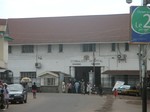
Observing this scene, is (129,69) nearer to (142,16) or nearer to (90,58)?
(90,58)

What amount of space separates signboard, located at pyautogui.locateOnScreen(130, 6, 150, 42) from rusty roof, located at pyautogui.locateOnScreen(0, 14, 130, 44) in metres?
44.0

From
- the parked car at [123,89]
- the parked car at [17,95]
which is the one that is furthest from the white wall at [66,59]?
the parked car at [17,95]

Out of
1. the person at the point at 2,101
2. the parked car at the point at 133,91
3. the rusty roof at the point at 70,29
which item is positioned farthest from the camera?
the rusty roof at the point at 70,29

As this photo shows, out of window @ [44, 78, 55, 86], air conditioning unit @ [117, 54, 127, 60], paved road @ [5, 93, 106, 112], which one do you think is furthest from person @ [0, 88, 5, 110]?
air conditioning unit @ [117, 54, 127, 60]

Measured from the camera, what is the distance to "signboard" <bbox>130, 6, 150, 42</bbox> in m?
16.9

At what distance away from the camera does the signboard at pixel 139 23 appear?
55.5ft

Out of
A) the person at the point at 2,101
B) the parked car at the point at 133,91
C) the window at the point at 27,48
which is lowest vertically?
the parked car at the point at 133,91

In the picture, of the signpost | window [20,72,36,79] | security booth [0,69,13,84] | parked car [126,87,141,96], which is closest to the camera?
the signpost

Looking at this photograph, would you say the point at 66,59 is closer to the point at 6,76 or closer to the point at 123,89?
the point at 6,76

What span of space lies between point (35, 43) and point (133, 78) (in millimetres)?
14214

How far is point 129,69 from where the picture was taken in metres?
61.6

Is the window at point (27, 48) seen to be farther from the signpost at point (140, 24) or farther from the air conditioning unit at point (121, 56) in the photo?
the signpost at point (140, 24)

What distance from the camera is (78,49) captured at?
209 feet

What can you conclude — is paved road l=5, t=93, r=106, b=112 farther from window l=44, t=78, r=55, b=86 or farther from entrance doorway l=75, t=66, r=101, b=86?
entrance doorway l=75, t=66, r=101, b=86
